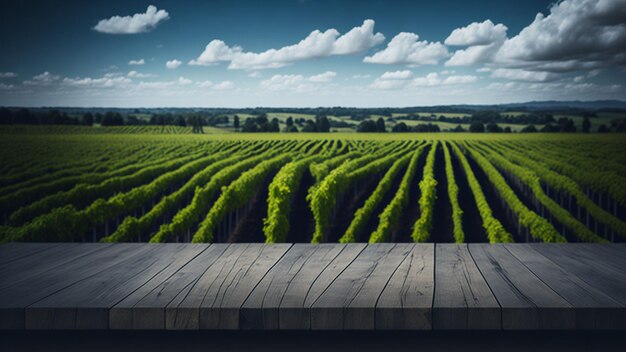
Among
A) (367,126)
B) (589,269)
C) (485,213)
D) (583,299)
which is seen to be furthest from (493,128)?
(485,213)

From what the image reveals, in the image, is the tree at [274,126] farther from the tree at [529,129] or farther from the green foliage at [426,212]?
the green foliage at [426,212]

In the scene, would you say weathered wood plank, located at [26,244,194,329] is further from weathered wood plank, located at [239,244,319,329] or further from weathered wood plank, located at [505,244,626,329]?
weathered wood plank, located at [505,244,626,329]

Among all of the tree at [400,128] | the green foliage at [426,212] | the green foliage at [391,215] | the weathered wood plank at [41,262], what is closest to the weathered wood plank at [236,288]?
the weathered wood plank at [41,262]

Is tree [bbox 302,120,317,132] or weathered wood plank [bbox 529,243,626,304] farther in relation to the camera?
tree [bbox 302,120,317,132]

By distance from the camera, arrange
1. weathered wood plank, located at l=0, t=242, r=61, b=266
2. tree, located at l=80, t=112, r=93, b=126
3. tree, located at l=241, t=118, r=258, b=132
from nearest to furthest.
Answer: weathered wood plank, located at l=0, t=242, r=61, b=266 < tree, located at l=80, t=112, r=93, b=126 < tree, located at l=241, t=118, r=258, b=132

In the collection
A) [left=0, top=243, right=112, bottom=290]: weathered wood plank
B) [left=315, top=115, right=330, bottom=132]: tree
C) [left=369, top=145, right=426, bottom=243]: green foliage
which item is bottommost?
[left=369, top=145, right=426, bottom=243]: green foliage

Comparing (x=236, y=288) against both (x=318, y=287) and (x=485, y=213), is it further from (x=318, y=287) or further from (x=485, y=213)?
(x=485, y=213)

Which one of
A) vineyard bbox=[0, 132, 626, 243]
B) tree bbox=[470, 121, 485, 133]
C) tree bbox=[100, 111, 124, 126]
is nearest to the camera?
vineyard bbox=[0, 132, 626, 243]

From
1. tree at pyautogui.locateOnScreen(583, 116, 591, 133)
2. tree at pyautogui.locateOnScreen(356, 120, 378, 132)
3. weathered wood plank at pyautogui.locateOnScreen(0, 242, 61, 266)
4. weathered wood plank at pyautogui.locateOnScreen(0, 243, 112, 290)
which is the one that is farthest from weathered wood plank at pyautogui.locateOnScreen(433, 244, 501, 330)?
tree at pyautogui.locateOnScreen(356, 120, 378, 132)
